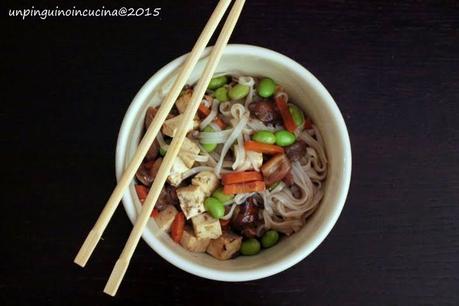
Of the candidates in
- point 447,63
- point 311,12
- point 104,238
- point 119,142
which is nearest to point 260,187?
point 119,142

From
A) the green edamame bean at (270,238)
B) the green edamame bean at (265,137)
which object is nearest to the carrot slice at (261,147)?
the green edamame bean at (265,137)

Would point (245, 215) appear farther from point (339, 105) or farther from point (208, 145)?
point (339, 105)

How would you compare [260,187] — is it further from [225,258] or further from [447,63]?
[447,63]

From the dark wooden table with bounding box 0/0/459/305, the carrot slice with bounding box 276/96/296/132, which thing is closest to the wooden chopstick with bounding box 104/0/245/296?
the carrot slice with bounding box 276/96/296/132

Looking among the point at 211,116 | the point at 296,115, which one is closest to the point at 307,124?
the point at 296,115

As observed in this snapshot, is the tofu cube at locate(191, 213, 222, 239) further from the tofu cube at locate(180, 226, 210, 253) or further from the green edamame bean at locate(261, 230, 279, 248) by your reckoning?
the green edamame bean at locate(261, 230, 279, 248)
